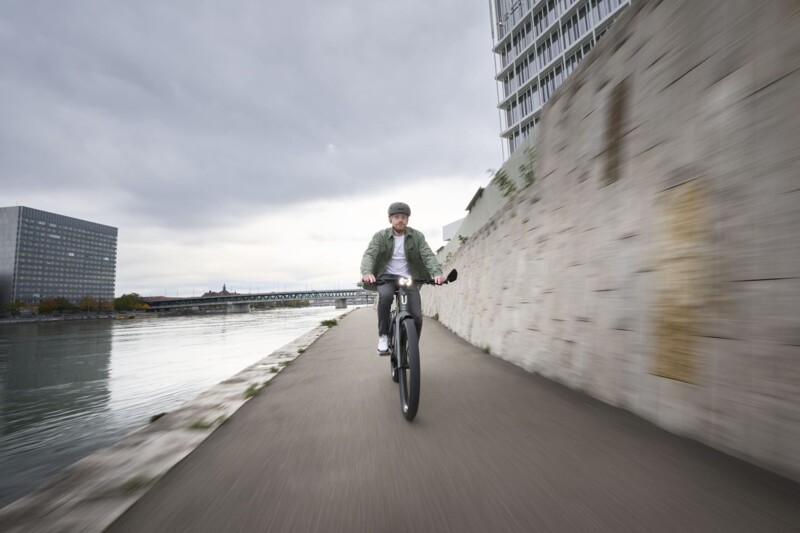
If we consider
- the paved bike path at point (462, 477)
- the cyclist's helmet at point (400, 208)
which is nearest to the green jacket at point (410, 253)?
the cyclist's helmet at point (400, 208)

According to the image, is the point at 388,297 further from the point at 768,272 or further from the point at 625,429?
the point at 768,272

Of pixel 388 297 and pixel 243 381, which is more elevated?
pixel 388 297

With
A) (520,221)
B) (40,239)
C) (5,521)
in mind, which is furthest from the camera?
(40,239)

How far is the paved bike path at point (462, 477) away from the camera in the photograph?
1.43 meters

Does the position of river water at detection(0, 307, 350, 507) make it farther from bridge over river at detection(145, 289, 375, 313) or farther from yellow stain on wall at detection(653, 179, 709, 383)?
bridge over river at detection(145, 289, 375, 313)

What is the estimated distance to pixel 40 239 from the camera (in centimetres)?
13750

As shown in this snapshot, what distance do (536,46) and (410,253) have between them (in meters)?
36.9

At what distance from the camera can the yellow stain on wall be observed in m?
2.15

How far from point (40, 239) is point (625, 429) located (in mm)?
194477

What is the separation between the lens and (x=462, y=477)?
1.81 meters

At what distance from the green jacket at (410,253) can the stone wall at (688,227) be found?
4.61 ft

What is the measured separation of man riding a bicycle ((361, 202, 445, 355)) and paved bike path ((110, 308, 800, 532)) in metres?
1.07

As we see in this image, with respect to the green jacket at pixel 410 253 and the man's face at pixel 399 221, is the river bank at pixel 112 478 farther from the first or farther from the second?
the man's face at pixel 399 221

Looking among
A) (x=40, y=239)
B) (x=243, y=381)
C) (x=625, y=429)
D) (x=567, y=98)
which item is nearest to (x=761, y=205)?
(x=625, y=429)
